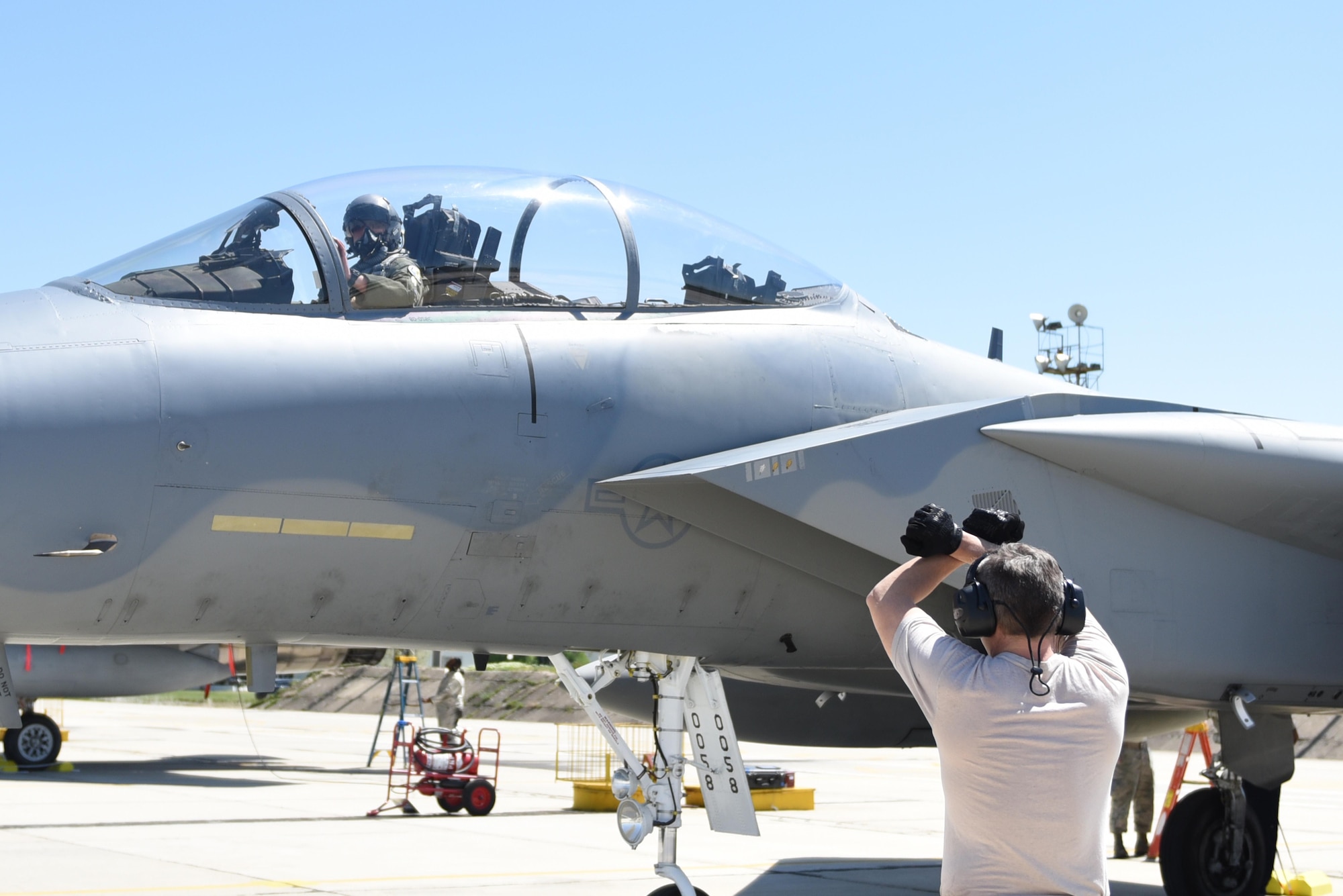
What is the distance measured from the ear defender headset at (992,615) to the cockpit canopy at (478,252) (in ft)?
8.88

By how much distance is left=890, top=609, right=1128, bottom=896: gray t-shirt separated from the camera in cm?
260

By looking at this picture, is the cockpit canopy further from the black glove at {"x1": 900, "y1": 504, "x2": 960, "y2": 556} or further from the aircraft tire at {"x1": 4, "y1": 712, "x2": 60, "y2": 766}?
the aircraft tire at {"x1": 4, "y1": 712, "x2": 60, "y2": 766}

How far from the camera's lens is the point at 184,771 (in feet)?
60.0

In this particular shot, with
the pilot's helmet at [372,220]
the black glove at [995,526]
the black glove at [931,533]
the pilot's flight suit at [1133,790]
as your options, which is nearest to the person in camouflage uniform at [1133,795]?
the pilot's flight suit at [1133,790]

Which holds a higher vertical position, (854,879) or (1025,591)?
(1025,591)

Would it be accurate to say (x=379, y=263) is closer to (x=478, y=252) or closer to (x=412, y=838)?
(x=478, y=252)

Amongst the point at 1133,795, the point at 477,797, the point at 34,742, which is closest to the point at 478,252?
the point at 1133,795

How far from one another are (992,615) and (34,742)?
1765 cm

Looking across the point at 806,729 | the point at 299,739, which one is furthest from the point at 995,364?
the point at 299,739

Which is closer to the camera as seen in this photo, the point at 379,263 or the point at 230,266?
the point at 230,266

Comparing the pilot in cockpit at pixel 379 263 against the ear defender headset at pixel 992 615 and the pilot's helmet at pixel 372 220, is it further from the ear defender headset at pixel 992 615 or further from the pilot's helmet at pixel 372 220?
the ear defender headset at pixel 992 615

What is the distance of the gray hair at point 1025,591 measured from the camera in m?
2.66

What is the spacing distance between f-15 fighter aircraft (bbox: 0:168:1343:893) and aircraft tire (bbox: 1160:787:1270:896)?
175 cm

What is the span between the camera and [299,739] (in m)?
26.6
